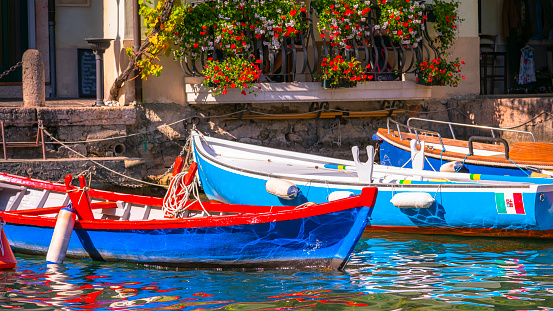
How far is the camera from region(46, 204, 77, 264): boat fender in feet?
20.3

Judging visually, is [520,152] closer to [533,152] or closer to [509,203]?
[533,152]

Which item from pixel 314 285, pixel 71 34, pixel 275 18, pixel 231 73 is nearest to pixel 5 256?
pixel 314 285

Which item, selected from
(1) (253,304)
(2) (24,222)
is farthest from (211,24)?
(1) (253,304)

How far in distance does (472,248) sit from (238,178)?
2795mm

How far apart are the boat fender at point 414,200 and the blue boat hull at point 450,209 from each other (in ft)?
0.47

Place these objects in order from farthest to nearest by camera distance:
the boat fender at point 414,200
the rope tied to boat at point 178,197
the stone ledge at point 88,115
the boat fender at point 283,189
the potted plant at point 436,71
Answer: the potted plant at point 436,71, the stone ledge at point 88,115, the boat fender at point 283,189, the boat fender at point 414,200, the rope tied to boat at point 178,197

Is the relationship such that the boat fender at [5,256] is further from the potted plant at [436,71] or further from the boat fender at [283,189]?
the potted plant at [436,71]

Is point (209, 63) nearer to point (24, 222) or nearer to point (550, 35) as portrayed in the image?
point (24, 222)

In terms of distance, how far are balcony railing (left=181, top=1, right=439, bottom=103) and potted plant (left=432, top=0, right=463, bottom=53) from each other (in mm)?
192

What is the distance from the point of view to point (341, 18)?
31.6 feet

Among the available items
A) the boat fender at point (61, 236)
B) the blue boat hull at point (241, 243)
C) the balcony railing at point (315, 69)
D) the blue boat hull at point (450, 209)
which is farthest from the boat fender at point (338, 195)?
the balcony railing at point (315, 69)

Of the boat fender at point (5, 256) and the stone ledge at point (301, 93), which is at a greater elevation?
the stone ledge at point (301, 93)

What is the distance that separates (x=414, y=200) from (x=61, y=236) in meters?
3.49

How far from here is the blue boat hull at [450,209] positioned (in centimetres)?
699
